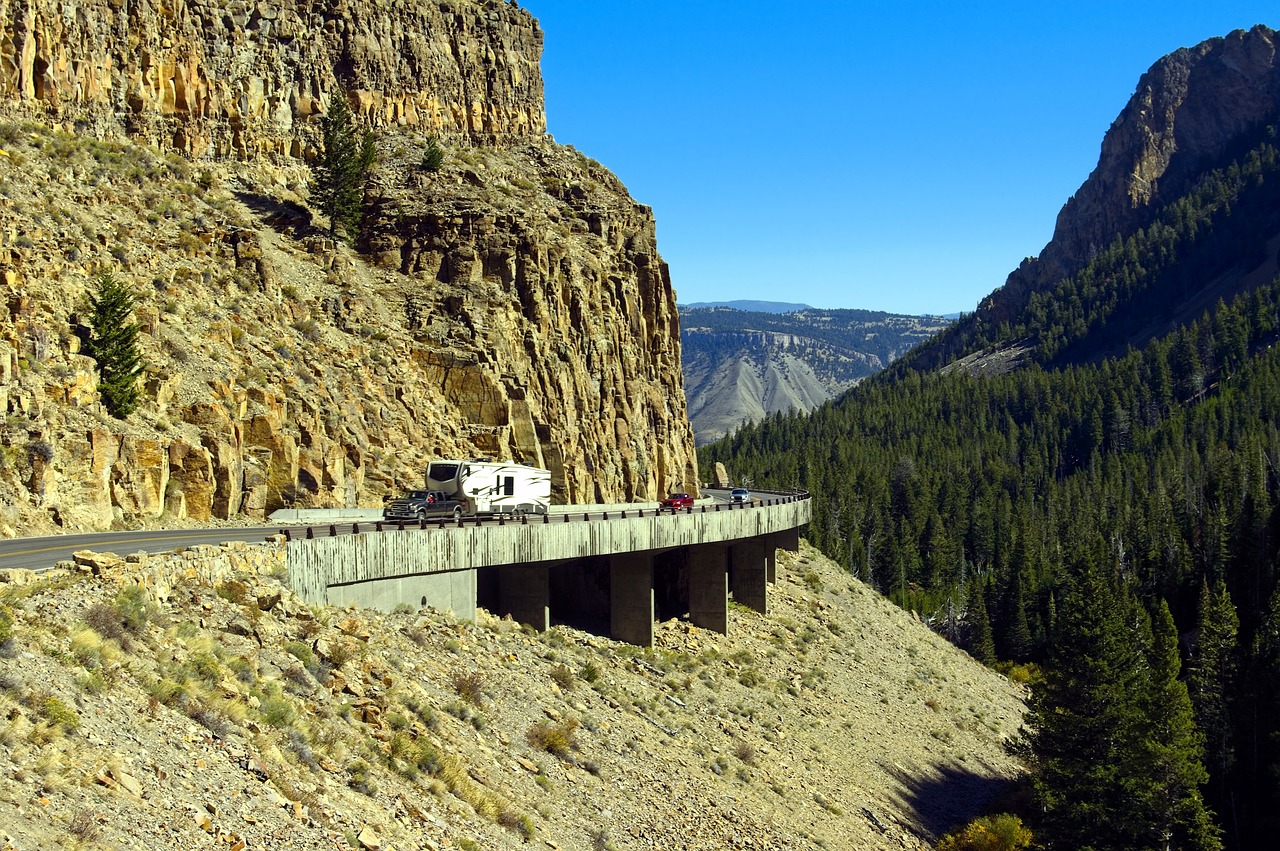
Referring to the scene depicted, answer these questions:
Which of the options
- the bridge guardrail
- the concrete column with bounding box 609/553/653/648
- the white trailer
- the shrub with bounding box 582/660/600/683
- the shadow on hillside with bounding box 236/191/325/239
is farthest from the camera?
the shadow on hillside with bounding box 236/191/325/239

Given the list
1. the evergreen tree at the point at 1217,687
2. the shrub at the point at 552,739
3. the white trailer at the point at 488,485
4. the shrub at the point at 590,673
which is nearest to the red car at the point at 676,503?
the white trailer at the point at 488,485

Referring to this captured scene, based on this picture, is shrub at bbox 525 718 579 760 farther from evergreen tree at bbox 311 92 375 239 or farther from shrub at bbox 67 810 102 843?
evergreen tree at bbox 311 92 375 239

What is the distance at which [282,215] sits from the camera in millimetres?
48188

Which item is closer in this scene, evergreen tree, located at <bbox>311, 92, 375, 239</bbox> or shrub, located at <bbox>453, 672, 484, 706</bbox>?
shrub, located at <bbox>453, 672, 484, 706</bbox>

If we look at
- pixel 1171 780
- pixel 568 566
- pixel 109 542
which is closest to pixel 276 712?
pixel 109 542

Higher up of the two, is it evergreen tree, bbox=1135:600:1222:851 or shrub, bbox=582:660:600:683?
shrub, bbox=582:660:600:683

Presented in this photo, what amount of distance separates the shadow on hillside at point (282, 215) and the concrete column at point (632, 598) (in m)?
18.1

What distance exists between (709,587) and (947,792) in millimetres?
12349

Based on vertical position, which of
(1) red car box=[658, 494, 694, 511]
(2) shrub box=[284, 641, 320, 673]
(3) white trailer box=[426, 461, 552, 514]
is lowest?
(2) shrub box=[284, 641, 320, 673]

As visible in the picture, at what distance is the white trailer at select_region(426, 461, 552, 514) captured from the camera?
1519 inches

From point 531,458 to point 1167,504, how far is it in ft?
257

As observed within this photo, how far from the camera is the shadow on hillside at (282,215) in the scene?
156 feet

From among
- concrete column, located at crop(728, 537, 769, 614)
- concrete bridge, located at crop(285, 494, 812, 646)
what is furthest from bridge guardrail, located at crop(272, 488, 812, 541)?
concrete column, located at crop(728, 537, 769, 614)

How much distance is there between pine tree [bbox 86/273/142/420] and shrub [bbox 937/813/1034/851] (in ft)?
87.0
